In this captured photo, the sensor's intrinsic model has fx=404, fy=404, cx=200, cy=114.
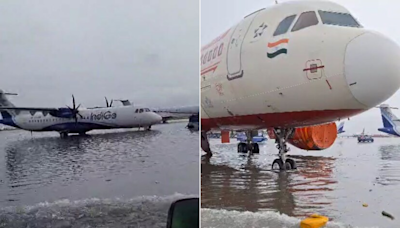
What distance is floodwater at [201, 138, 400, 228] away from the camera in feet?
7.81

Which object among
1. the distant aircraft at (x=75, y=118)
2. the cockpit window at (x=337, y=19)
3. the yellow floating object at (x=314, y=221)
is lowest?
the yellow floating object at (x=314, y=221)

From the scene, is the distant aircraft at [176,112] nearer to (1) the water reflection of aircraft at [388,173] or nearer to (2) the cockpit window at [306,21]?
(2) the cockpit window at [306,21]

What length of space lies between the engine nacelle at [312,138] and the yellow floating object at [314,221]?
2.21 metres

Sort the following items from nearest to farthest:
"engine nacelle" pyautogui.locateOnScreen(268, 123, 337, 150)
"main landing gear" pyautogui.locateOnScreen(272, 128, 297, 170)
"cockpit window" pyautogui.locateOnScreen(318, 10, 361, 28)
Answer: "cockpit window" pyautogui.locateOnScreen(318, 10, 361, 28) < "main landing gear" pyautogui.locateOnScreen(272, 128, 297, 170) < "engine nacelle" pyautogui.locateOnScreen(268, 123, 337, 150)

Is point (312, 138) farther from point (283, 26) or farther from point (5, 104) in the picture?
point (5, 104)

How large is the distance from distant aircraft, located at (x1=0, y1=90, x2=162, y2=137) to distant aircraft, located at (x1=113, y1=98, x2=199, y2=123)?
0.01m

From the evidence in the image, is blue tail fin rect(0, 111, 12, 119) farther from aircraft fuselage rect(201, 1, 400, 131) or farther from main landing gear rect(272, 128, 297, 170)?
main landing gear rect(272, 128, 297, 170)

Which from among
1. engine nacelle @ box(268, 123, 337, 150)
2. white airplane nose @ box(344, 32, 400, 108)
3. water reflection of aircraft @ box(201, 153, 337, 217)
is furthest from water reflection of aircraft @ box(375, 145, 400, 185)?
white airplane nose @ box(344, 32, 400, 108)

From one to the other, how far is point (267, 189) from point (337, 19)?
5.49 feet

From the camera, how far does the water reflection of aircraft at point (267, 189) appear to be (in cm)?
289

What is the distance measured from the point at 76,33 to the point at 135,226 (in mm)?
569

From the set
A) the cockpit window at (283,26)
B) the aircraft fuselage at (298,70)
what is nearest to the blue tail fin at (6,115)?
the aircraft fuselage at (298,70)

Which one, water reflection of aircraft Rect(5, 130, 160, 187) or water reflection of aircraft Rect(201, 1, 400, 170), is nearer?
water reflection of aircraft Rect(5, 130, 160, 187)

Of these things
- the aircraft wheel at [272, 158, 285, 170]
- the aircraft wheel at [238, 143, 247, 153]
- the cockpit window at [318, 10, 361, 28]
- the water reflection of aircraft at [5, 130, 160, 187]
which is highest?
the cockpit window at [318, 10, 361, 28]
